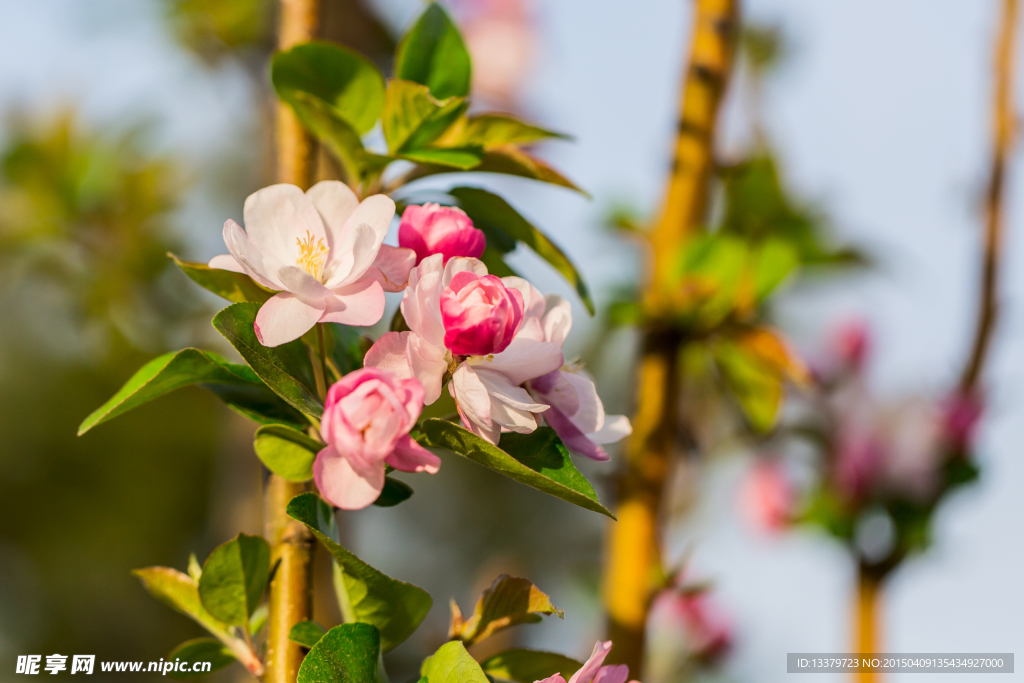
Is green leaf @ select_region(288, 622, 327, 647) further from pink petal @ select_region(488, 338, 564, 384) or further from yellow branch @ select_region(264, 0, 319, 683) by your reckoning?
pink petal @ select_region(488, 338, 564, 384)

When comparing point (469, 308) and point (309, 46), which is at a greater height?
point (309, 46)

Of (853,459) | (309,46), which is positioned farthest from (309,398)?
(853,459)

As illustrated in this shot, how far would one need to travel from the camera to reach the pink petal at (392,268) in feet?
0.99

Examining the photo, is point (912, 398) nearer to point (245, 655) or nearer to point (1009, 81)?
point (1009, 81)

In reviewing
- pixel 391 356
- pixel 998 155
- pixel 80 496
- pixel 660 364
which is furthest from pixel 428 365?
pixel 80 496

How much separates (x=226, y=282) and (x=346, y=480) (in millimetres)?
112

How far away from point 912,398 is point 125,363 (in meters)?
1.26

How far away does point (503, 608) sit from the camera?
13.0 inches

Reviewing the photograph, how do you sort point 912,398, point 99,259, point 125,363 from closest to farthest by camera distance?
point 912,398
point 99,259
point 125,363

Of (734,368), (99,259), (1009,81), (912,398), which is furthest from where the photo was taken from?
(99,259)

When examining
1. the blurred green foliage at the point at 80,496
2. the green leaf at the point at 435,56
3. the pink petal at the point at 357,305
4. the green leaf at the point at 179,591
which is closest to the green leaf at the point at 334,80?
the green leaf at the point at 435,56

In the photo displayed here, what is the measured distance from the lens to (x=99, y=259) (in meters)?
1.14

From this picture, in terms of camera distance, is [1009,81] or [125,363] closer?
[1009,81]

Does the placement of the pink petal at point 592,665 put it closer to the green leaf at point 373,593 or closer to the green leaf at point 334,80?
the green leaf at point 373,593
